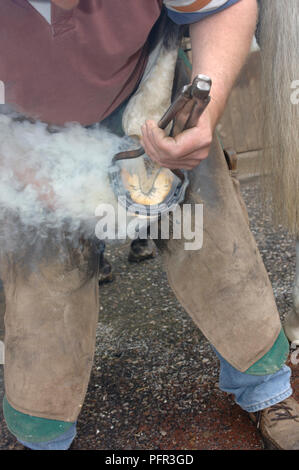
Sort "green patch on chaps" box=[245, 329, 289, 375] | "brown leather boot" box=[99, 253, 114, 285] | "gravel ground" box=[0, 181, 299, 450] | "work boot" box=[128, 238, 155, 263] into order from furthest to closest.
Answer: "work boot" box=[128, 238, 155, 263]
"brown leather boot" box=[99, 253, 114, 285]
"gravel ground" box=[0, 181, 299, 450]
"green patch on chaps" box=[245, 329, 289, 375]

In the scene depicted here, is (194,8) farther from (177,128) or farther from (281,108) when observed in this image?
(281,108)

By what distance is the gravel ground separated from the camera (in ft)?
4.17

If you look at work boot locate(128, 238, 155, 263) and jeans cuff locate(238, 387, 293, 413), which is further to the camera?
work boot locate(128, 238, 155, 263)

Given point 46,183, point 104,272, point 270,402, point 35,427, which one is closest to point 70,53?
point 46,183

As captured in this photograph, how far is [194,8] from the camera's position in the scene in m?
1.04

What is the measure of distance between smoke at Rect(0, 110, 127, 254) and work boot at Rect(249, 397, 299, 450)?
0.62m

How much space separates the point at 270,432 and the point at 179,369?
38cm

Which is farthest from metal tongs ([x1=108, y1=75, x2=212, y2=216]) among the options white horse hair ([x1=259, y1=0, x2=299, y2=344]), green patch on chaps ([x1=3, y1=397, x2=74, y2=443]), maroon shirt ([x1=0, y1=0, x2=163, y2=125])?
green patch on chaps ([x1=3, y1=397, x2=74, y2=443])

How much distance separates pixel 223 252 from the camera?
44.6 inches

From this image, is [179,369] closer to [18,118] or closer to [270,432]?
[270,432]

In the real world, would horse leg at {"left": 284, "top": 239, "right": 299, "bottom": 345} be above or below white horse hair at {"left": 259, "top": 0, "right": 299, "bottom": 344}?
below

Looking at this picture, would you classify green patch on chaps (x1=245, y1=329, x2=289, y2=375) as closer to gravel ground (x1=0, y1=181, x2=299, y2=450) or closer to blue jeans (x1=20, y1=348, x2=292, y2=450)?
blue jeans (x1=20, y1=348, x2=292, y2=450)

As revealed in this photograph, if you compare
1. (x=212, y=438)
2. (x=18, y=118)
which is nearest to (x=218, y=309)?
(x=212, y=438)

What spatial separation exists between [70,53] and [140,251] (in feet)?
4.29
